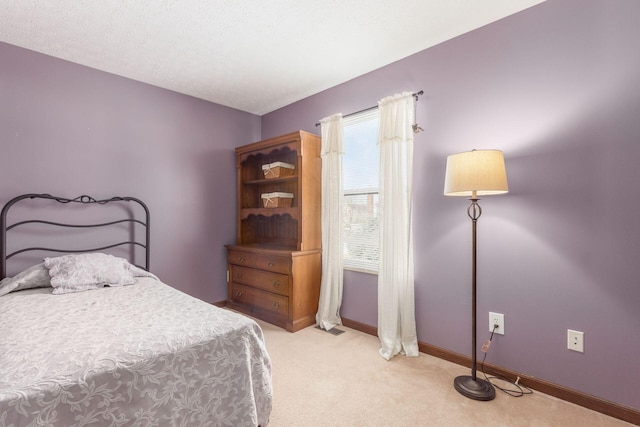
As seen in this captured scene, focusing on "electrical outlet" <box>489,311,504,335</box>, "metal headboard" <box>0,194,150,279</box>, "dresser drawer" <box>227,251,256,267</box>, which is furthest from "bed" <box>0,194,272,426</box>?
"electrical outlet" <box>489,311,504,335</box>

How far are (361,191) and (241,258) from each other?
1.57 m

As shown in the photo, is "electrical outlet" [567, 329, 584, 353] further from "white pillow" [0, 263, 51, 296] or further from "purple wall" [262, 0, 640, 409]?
"white pillow" [0, 263, 51, 296]

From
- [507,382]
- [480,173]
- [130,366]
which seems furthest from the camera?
[507,382]

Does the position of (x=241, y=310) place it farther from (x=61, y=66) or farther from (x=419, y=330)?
(x=61, y=66)

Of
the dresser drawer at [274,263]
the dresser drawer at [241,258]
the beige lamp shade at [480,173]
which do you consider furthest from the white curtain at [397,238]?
the dresser drawer at [241,258]

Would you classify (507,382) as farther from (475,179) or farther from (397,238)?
(475,179)

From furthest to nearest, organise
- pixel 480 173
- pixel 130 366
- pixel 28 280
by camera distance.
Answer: pixel 28 280 < pixel 480 173 < pixel 130 366

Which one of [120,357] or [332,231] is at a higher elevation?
[332,231]

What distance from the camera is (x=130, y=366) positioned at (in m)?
1.17

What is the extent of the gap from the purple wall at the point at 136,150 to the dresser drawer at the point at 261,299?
0.29 m

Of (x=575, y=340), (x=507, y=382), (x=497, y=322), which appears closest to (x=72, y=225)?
(x=497, y=322)

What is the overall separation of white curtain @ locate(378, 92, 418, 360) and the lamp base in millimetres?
481

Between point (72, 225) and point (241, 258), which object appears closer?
point (72, 225)

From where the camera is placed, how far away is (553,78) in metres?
1.91
